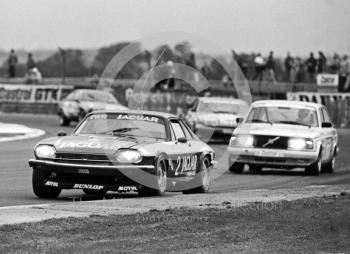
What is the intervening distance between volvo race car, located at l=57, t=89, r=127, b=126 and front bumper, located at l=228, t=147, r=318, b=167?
16.8 m

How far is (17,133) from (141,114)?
17862 mm

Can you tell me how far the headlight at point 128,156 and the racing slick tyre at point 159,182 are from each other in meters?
0.29

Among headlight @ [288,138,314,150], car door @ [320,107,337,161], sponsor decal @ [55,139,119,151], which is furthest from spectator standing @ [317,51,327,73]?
sponsor decal @ [55,139,119,151]

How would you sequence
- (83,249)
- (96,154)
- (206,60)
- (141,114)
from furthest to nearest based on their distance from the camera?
(206,60), (141,114), (96,154), (83,249)

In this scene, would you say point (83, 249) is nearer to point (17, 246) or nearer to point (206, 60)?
point (17, 246)

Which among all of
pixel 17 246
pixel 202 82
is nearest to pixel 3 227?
pixel 17 246

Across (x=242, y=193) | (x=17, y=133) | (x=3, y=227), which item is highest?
(x=3, y=227)

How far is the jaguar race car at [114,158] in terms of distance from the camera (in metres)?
12.9

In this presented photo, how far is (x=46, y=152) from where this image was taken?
13.1 m

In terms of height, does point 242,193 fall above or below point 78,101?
above

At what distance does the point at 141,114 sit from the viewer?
14344 mm

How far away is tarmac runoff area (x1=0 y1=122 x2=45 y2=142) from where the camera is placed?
97.6 ft

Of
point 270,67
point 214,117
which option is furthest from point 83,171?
point 270,67

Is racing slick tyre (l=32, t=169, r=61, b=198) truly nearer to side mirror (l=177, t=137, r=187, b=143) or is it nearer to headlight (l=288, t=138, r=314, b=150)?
side mirror (l=177, t=137, r=187, b=143)
